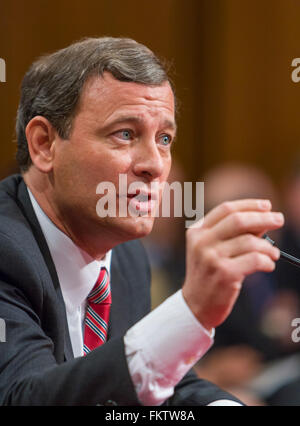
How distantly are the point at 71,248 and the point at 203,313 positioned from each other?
565 millimetres

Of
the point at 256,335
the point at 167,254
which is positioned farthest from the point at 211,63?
the point at 256,335

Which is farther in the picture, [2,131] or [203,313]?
[2,131]

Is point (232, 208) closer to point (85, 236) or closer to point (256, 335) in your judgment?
point (85, 236)

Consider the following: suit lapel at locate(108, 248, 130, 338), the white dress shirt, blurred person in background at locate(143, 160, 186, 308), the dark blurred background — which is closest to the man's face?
suit lapel at locate(108, 248, 130, 338)

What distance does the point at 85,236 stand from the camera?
1327 mm

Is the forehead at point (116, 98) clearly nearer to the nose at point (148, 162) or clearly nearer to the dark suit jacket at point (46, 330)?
the nose at point (148, 162)

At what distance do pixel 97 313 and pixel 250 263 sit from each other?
2.20 feet

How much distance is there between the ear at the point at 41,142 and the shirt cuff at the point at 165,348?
57 cm

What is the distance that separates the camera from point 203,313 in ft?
2.66

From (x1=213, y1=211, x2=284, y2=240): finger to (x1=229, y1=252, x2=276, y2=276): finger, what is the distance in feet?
0.10

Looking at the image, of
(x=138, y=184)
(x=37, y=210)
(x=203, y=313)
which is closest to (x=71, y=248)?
(x=37, y=210)

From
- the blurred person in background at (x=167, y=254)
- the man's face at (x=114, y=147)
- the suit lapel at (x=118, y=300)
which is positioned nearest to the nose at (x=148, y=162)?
the man's face at (x=114, y=147)

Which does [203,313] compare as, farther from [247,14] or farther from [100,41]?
[247,14]

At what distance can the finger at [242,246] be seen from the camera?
774mm
